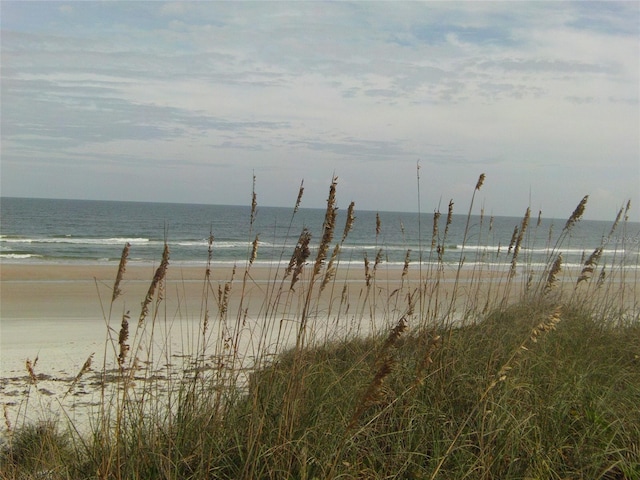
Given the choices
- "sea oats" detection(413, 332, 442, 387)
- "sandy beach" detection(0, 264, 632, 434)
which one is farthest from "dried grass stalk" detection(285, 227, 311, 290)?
"sea oats" detection(413, 332, 442, 387)

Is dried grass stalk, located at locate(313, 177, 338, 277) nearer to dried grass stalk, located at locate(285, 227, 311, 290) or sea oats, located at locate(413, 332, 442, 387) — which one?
dried grass stalk, located at locate(285, 227, 311, 290)

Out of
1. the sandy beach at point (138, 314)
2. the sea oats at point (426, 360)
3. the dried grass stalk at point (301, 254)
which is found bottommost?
the sandy beach at point (138, 314)

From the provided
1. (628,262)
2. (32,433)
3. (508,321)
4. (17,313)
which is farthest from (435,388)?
(17,313)

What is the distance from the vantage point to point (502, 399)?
10.3ft

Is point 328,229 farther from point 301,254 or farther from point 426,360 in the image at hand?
point 426,360

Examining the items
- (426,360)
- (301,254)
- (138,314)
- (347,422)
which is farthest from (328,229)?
(138,314)

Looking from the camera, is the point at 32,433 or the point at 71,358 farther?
the point at 71,358

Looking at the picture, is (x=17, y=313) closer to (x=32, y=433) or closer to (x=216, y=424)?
(x=32, y=433)

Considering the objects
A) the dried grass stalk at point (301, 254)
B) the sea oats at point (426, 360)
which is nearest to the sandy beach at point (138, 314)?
the dried grass stalk at point (301, 254)

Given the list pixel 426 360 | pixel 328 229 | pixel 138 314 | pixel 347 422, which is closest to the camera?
pixel 426 360

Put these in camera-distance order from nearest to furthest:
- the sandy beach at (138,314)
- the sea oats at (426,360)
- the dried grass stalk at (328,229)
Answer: the sea oats at (426,360) → the dried grass stalk at (328,229) → the sandy beach at (138,314)

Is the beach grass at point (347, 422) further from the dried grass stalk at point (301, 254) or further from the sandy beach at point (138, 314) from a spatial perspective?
the sandy beach at point (138, 314)

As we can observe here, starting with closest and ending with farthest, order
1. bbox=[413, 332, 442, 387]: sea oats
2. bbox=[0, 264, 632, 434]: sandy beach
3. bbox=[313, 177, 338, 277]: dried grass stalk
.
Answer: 1. bbox=[413, 332, 442, 387]: sea oats
2. bbox=[313, 177, 338, 277]: dried grass stalk
3. bbox=[0, 264, 632, 434]: sandy beach

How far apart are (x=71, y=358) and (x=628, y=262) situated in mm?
6761
